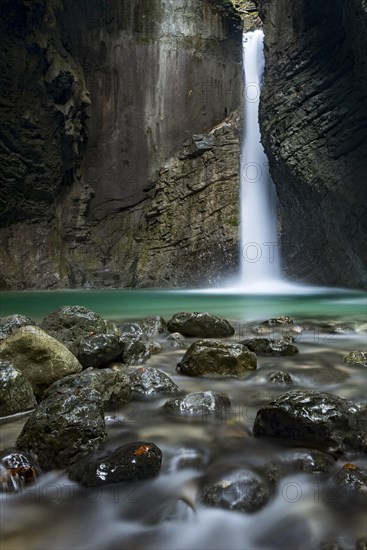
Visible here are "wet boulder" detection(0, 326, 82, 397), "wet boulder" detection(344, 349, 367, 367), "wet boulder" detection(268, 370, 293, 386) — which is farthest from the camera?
"wet boulder" detection(344, 349, 367, 367)

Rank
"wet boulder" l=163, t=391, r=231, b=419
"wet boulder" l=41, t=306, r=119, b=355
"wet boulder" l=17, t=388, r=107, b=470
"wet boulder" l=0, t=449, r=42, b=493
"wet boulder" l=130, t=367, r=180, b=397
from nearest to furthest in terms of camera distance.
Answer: "wet boulder" l=0, t=449, r=42, b=493, "wet boulder" l=17, t=388, r=107, b=470, "wet boulder" l=163, t=391, r=231, b=419, "wet boulder" l=130, t=367, r=180, b=397, "wet boulder" l=41, t=306, r=119, b=355

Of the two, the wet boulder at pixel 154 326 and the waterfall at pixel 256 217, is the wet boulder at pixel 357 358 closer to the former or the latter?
the wet boulder at pixel 154 326

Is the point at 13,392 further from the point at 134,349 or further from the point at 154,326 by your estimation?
the point at 154,326

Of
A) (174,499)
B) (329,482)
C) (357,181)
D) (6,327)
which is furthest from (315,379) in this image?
(357,181)

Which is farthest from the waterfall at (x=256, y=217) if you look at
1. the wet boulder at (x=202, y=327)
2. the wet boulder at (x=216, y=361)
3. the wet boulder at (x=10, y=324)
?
the wet boulder at (x=216, y=361)

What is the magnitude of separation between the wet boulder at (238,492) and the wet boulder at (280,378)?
71.0 inches

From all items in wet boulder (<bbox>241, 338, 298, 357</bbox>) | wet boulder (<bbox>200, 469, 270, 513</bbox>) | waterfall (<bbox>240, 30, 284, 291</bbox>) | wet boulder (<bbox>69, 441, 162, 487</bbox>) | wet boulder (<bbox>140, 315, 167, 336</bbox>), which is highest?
waterfall (<bbox>240, 30, 284, 291</bbox>)

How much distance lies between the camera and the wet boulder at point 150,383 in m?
4.01

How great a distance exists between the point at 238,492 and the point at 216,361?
221 centimetres

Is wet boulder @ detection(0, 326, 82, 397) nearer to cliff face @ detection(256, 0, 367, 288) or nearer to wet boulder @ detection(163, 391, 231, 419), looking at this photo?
wet boulder @ detection(163, 391, 231, 419)

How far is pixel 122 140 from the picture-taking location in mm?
23391

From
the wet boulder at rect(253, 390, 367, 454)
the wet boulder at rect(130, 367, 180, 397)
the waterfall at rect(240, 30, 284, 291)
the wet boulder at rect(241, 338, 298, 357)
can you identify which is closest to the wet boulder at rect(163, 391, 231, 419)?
the wet boulder at rect(130, 367, 180, 397)

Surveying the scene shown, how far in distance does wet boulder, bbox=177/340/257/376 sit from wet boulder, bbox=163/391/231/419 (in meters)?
0.81

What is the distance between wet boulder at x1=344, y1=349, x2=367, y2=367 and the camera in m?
4.95
